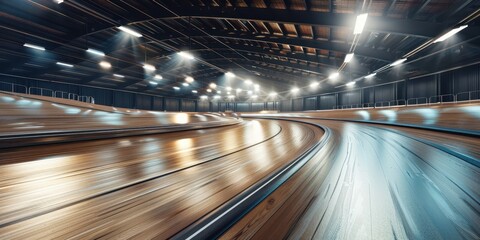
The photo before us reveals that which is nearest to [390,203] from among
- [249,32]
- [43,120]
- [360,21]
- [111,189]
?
[111,189]

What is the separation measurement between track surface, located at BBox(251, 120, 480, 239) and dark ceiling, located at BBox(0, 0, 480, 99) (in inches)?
182

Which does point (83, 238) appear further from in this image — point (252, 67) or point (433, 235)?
point (252, 67)

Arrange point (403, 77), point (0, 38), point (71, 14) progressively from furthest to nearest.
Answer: point (403, 77)
point (0, 38)
point (71, 14)

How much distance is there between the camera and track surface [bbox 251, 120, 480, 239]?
2.03 feet

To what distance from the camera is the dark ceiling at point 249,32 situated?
5406 millimetres

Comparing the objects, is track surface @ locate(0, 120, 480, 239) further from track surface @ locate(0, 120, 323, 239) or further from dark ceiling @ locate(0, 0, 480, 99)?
dark ceiling @ locate(0, 0, 480, 99)

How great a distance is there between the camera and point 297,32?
7832 millimetres

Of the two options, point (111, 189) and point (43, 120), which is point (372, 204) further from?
point (43, 120)

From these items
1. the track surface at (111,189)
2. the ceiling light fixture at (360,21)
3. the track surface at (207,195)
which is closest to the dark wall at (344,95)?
the ceiling light fixture at (360,21)

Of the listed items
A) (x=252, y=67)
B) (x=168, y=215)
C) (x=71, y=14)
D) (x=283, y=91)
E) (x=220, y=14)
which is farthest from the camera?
(x=283, y=91)

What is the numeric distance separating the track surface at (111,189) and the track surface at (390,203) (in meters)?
0.33

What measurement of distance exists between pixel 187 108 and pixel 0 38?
20825mm

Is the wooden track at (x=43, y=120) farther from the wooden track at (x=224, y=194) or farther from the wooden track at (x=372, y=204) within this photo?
the wooden track at (x=372, y=204)

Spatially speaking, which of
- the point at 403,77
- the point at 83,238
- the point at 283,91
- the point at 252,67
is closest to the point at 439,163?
the point at 83,238
